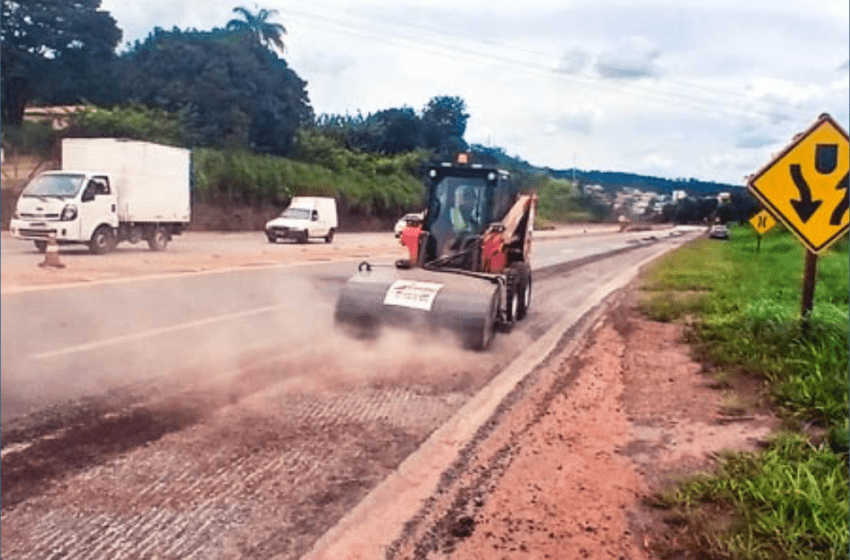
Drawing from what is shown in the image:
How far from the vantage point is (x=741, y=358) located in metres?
9.42

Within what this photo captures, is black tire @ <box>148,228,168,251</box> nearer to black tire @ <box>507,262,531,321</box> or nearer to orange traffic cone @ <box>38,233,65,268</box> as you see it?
orange traffic cone @ <box>38,233,65,268</box>

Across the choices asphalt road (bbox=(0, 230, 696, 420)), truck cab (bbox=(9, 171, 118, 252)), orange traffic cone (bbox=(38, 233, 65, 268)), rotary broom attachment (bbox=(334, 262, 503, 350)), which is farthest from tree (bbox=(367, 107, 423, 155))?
rotary broom attachment (bbox=(334, 262, 503, 350))

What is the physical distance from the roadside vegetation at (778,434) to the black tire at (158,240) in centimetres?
193

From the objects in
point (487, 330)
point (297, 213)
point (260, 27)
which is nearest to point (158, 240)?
point (297, 213)

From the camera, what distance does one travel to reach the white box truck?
4.98 ft

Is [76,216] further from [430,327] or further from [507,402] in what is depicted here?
[430,327]

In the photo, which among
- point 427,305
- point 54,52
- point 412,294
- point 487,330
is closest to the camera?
point 54,52

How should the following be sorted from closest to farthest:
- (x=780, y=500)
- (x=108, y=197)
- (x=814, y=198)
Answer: (x=108, y=197) → (x=780, y=500) → (x=814, y=198)

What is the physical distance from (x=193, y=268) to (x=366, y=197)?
0.52m

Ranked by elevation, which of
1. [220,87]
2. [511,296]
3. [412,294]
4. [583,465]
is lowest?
[583,465]

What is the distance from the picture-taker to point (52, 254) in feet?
5.33

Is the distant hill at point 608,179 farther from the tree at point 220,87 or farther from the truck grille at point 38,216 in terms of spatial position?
the truck grille at point 38,216

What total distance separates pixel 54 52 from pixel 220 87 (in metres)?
0.44

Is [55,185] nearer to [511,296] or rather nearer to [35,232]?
[35,232]
